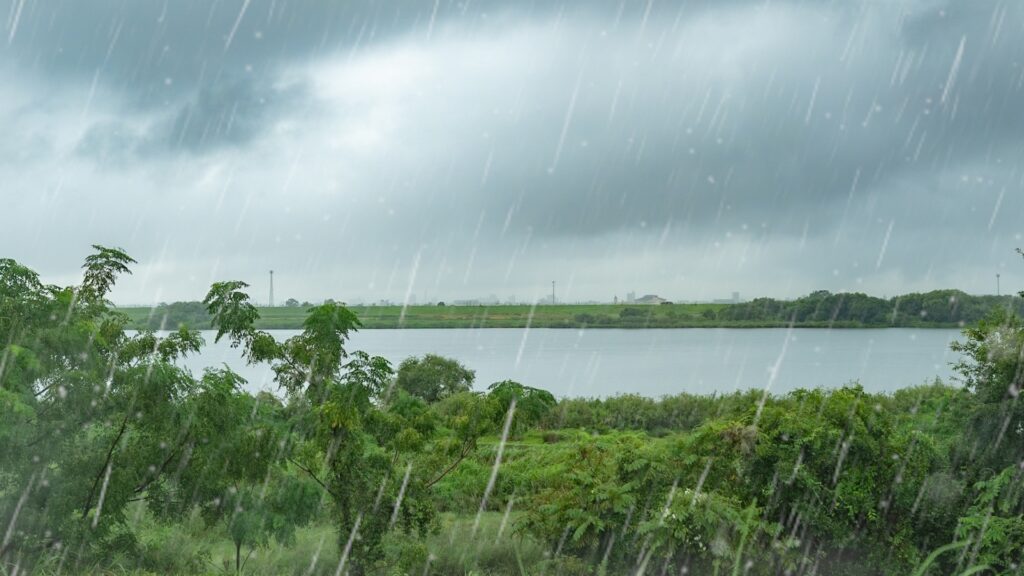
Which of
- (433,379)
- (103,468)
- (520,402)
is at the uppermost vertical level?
(520,402)

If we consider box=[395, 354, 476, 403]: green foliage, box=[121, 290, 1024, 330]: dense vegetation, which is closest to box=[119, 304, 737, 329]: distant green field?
box=[121, 290, 1024, 330]: dense vegetation

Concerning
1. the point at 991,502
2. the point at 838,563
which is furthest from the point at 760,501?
the point at 991,502

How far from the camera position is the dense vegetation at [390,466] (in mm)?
6777

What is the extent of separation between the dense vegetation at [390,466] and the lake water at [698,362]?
41.2 ft

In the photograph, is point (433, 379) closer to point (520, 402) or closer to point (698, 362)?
point (520, 402)

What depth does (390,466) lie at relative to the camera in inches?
327

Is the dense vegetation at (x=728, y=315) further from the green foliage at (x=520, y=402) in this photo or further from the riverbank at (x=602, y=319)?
the green foliage at (x=520, y=402)

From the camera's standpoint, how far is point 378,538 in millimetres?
7984

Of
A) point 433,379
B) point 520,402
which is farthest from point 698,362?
point 520,402

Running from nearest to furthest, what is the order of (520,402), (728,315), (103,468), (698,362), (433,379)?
(103,468)
(520,402)
(433,379)
(698,362)
(728,315)

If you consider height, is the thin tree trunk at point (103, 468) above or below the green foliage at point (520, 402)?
below

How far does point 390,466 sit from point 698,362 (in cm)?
4496

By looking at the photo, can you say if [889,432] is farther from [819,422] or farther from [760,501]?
[760,501]

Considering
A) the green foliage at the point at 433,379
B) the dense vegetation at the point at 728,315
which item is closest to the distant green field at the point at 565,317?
the dense vegetation at the point at 728,315
